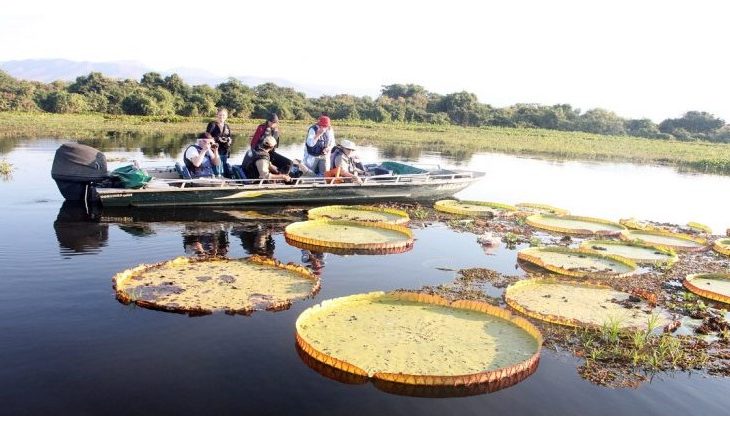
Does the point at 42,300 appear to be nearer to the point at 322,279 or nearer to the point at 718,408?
the point at 322,279

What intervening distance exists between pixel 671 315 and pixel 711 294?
1.05 metres

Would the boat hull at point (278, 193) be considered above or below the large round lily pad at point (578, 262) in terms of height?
above

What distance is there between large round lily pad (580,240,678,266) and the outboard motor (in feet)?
25.6

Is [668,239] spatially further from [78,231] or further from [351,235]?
[78,231]

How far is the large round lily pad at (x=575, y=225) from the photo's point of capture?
10.7m

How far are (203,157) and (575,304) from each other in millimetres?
6982

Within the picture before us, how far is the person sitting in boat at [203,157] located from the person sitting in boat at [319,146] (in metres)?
1.86

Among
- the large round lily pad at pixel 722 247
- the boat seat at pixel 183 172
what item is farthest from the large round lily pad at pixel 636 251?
the boat seat at pixel 183 172

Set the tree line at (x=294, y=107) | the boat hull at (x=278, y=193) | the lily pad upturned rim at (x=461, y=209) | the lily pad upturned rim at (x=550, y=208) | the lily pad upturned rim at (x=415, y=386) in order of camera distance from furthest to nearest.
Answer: the tree line at (x=294, y=107)
the lily pad upturned rim at (x=550, y=208)
the lily pad upturned rim at (x=461, y=209)
the boat hull at (x=278, y=193)
the lily pad upturned rim at (x=415, y=386)

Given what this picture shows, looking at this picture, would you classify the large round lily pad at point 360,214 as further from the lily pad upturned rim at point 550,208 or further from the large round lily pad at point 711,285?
the large round lily pad at point 711,285

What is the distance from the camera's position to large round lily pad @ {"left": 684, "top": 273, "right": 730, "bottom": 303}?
24.1 ft

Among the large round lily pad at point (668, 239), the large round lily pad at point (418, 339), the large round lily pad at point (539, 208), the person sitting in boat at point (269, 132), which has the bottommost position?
the large round lily pad at point (418, 339)

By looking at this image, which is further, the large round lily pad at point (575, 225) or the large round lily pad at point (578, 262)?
the large round lily pad at point (575, 225)

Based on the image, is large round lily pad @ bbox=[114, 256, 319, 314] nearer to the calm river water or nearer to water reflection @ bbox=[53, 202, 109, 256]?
the calm river water
